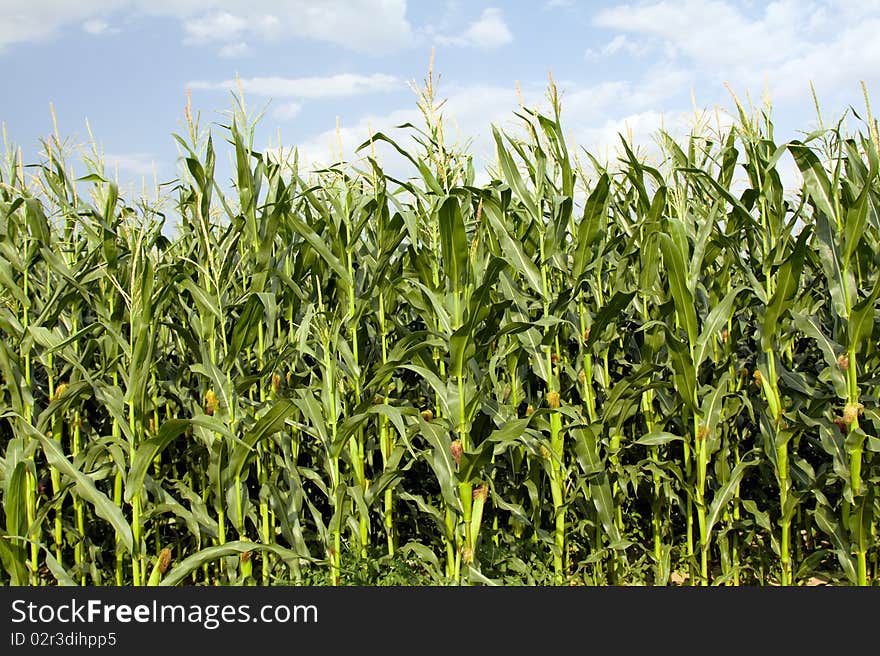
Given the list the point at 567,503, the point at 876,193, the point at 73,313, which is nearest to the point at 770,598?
the point at 567,503

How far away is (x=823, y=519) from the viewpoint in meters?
3.68

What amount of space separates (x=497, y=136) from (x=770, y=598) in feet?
8.83

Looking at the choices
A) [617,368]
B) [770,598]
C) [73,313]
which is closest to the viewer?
[770,598]

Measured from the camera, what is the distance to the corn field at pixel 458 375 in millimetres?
3457

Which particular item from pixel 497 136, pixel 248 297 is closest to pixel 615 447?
pixel 497 136

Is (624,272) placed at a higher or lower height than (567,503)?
higher

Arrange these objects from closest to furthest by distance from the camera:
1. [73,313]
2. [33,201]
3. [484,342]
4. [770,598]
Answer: [770,598], [484,342], [33,201], [73,313]

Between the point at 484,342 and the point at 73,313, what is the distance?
94.1 inches

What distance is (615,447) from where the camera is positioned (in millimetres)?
3900

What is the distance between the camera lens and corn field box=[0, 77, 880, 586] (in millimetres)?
3457

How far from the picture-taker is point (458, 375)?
3.40 m

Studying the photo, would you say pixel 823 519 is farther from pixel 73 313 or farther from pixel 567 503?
pixel 73 313

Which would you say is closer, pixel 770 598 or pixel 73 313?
pixel 770 598

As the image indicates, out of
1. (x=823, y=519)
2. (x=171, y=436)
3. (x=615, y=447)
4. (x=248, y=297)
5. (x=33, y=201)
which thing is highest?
(x=33, y=201)
